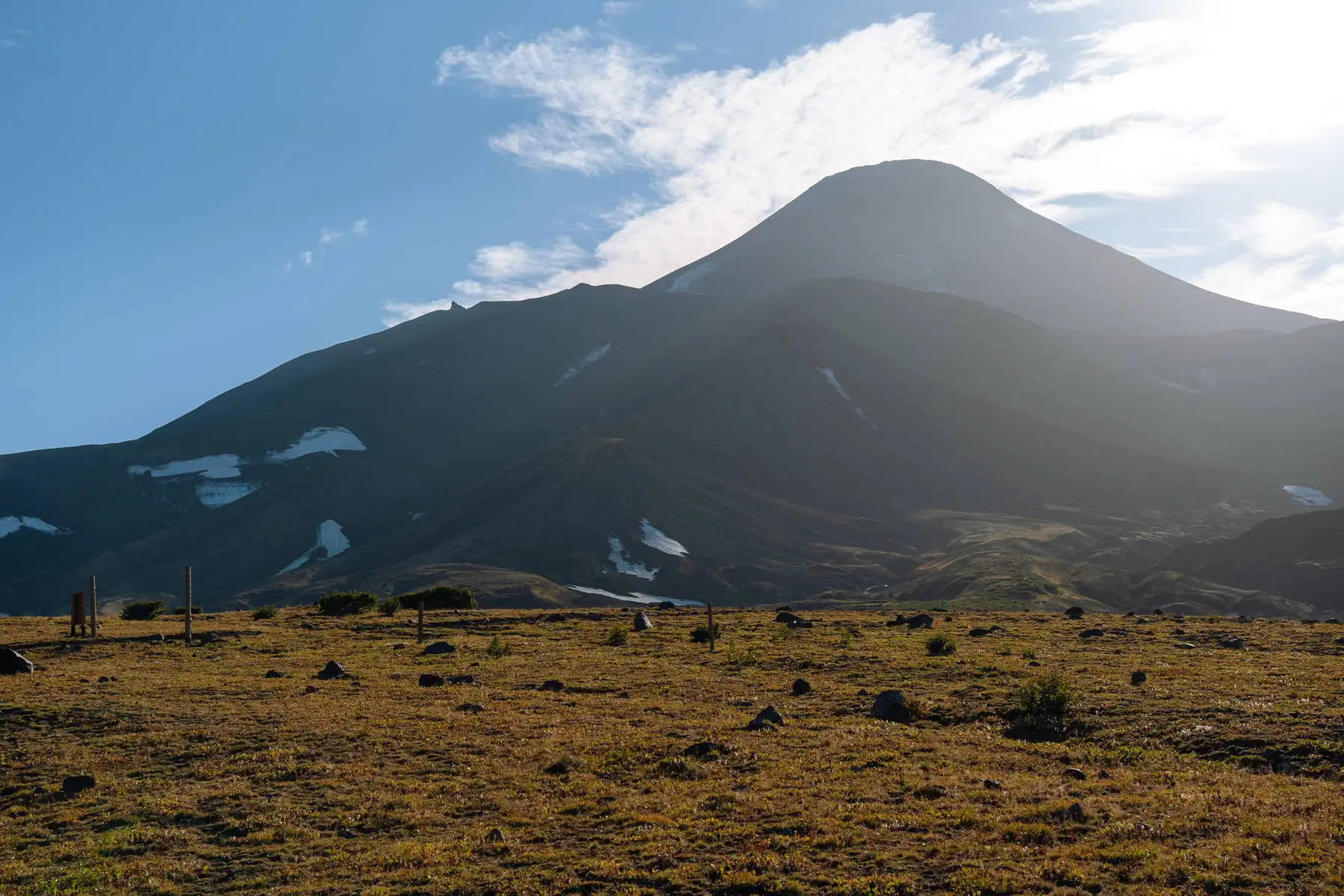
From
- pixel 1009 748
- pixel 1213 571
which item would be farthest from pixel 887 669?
pixel 1213 571

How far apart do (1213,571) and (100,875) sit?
16761cm

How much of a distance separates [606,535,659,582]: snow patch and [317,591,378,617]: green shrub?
404 feet

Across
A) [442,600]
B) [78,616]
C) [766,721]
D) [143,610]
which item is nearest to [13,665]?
[78,616]

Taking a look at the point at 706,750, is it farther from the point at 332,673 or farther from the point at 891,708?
the point at 332,673

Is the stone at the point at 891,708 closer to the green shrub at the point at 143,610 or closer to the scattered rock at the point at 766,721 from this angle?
the scattered rock at the point at 766,721

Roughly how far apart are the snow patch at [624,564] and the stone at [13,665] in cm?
15128

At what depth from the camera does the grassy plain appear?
15680 mm

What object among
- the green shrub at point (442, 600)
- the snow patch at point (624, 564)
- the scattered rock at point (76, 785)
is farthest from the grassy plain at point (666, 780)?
the snow patch at point (624, 564)

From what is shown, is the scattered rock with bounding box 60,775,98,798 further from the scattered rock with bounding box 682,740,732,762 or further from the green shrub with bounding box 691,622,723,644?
the green shrub with bounding box 691,622,723,644

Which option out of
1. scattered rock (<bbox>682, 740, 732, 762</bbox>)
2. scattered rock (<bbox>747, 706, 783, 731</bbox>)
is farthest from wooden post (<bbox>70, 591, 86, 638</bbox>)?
scattered rock (<bbox>682, 740, 732, 762</bbox>)

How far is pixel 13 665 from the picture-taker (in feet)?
107

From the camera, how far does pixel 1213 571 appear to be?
6166 inches

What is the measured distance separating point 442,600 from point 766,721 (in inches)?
1671

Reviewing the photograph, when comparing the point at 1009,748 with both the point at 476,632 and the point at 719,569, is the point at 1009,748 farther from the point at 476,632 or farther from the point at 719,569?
the point at 719,569
